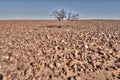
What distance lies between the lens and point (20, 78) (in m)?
5.26

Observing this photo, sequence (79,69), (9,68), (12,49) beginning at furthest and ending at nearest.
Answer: (12,49) → (9,68) → (79,69)

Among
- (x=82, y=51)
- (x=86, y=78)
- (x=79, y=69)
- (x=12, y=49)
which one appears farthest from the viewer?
(x=12, y=49)

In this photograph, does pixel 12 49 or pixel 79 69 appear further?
pixel 12 49

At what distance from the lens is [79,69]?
5598mm

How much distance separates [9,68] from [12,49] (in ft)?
6.58

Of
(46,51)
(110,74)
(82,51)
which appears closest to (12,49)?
(46,51)

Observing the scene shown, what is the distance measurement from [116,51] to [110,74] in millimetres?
1871

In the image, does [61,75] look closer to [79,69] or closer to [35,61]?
[79,69]

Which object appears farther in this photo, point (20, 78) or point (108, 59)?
point (108, 59)

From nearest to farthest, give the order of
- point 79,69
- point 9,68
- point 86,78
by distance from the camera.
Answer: point 86,78 → point 79,69 → point 9,68

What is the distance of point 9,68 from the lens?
237 inches

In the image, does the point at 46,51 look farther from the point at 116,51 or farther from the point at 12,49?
the point at 116,51

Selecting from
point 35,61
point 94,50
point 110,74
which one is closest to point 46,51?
point 35,61

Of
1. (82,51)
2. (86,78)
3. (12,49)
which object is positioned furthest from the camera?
(12,49)
